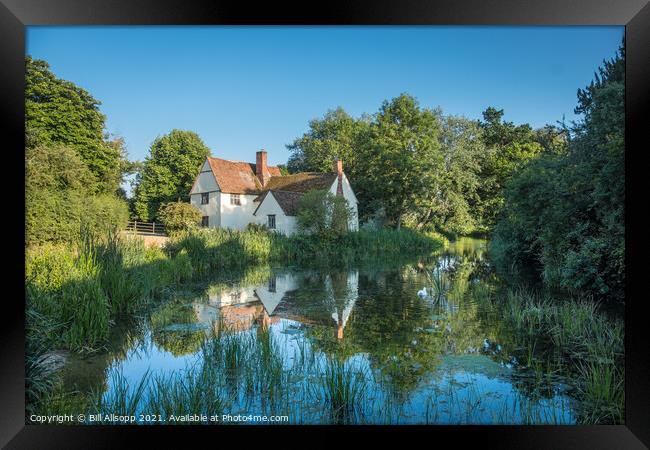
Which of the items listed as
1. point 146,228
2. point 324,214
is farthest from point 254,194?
point 146,228

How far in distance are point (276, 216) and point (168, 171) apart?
4416mm

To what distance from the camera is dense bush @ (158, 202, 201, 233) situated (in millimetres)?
10938

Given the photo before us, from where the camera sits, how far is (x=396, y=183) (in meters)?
14.4

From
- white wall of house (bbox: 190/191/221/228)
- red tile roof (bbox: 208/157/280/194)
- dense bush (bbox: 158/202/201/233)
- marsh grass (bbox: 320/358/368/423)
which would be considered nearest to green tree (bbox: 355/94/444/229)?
red tile roof (bbox: 208/157/280/194)

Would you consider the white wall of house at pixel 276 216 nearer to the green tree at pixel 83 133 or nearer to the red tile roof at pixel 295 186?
the red tile roof at pixel 295 186

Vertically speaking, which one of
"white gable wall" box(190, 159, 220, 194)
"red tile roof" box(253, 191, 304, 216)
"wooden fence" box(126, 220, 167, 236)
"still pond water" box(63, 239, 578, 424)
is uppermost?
"white gable wall" box(190, 159, 220, 194)

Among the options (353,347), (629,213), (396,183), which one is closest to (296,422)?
(353,347)

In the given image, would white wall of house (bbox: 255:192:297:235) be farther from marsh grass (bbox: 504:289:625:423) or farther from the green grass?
marsh grass (bbox: 504:289:625:423)

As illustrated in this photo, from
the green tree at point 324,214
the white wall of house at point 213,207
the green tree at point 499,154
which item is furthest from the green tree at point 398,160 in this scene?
the white wall of house at point 213,207

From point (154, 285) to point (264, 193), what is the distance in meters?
9.69

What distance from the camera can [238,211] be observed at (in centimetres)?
1623

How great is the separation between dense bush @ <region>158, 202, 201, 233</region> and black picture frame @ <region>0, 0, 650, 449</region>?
8086mm

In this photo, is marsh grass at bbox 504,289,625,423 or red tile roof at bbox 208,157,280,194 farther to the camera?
red tile roof at bbox 208,157,280,194

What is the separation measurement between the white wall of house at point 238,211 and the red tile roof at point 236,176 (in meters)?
0.30
